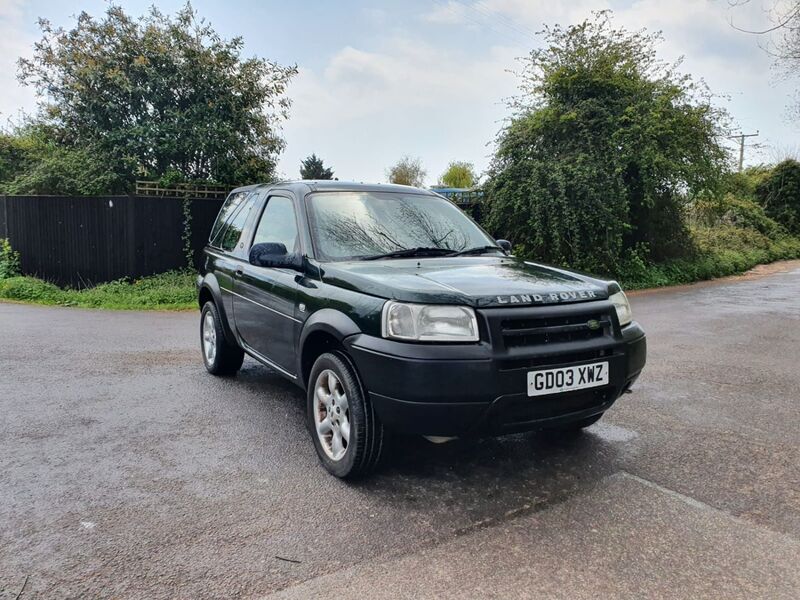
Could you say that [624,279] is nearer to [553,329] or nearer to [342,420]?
[553,329]

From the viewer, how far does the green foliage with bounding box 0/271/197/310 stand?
38.6ft

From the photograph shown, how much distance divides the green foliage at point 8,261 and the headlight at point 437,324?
45.0ft

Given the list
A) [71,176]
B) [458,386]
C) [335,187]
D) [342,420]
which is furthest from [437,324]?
[71,176]

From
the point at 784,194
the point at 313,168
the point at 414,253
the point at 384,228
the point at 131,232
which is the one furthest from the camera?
the point at 313,168

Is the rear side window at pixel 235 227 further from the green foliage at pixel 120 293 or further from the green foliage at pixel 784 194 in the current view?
the green foliage at pixel 784 194

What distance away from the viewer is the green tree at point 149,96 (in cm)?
1467

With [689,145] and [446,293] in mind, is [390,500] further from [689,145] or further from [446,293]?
[689,145]

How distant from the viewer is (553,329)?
10.9 feet

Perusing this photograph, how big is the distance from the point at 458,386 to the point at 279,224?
2317 millimetres

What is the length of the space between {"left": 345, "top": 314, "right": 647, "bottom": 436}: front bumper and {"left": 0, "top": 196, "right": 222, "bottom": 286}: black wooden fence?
11.0 m

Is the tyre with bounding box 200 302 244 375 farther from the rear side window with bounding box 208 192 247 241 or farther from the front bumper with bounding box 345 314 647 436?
the front bumper with bounding box 345 314 647 436

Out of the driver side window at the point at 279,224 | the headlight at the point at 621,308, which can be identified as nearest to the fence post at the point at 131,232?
the driver side window at the point at 279,224

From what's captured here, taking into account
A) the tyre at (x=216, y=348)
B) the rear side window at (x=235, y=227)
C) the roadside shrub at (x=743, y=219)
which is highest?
the roadside shrub at (x=743, y=219)

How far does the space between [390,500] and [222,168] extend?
13.4 meters
